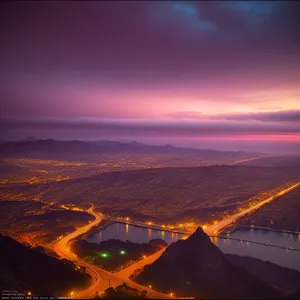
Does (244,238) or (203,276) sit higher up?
(203,276)

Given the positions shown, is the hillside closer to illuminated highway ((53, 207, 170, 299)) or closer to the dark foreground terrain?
illuminated highway ((53, 207, 170, 299))

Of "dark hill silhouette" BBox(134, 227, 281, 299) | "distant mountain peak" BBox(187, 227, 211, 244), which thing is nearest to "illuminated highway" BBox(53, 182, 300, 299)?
"dark hill silhouette" BBox(134, 227, 281, 299)

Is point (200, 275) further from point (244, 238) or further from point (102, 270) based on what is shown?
point (244, 238)

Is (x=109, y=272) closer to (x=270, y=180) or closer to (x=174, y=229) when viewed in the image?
(x=174, y=229)

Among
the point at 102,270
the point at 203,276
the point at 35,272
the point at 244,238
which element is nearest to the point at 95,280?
the point at 102,270

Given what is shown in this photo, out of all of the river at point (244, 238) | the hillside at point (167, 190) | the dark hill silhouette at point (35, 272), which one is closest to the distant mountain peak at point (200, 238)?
the river at point (244, 238)

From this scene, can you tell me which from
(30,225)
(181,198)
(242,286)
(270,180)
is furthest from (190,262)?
(270,180)
